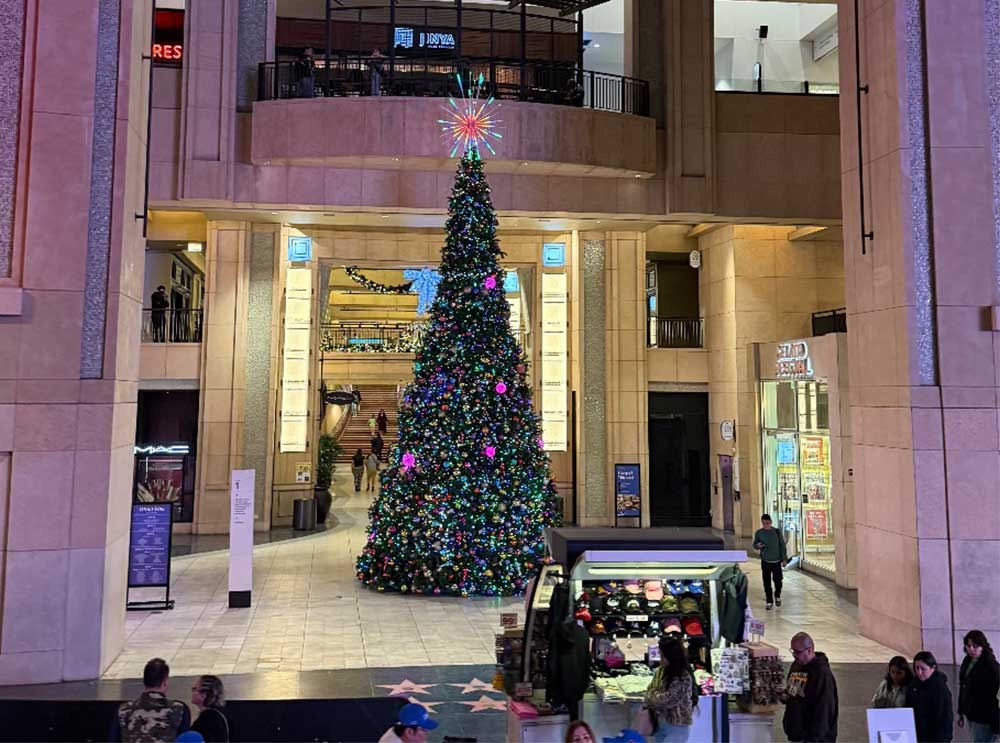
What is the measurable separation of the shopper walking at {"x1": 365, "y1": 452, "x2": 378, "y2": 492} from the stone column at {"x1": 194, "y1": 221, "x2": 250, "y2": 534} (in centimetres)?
687

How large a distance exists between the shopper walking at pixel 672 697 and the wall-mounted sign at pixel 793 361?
9.92 metres

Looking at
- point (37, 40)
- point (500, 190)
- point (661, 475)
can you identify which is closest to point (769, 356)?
point (661, 475)

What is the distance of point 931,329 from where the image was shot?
9.27 m

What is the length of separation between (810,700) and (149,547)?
895cm

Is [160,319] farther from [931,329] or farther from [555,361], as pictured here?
[931,329]

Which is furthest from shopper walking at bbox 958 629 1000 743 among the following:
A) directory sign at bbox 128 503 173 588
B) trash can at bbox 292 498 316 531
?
trash can at bbox 292 498 316 531

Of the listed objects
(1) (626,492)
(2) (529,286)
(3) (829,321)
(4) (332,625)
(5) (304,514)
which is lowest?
(4) (332,625)

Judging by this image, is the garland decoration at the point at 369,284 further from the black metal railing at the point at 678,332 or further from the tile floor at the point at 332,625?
the tile floor at the point at 332,625

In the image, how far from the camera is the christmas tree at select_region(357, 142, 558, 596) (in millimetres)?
11961

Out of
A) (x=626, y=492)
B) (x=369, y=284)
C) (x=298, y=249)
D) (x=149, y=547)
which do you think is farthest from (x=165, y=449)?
(x=369, y=284)

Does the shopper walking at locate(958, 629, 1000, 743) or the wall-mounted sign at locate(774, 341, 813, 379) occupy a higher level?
the wall-mounted sign at locate(774, 341, 813, 379)

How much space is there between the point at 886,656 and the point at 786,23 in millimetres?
15027

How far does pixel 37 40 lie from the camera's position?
27.6 ft

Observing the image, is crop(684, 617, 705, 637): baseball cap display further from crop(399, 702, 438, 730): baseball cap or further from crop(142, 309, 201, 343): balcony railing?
crop(142, 309, 201, 343): balcony railing
